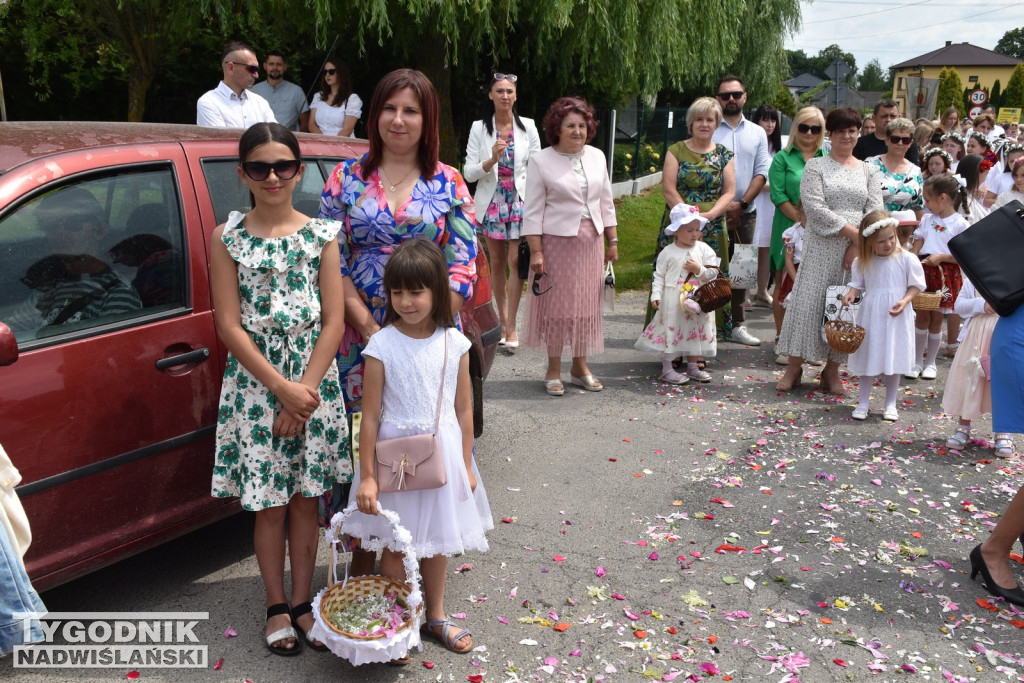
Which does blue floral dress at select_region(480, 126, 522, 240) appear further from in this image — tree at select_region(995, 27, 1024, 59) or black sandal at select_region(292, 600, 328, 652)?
tree at select_region(995, 27, 1024, 59)

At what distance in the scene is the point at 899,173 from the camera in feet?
24.5

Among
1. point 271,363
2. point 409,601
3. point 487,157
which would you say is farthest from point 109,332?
point 487,157

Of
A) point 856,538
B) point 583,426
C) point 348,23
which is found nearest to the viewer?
point 856,538

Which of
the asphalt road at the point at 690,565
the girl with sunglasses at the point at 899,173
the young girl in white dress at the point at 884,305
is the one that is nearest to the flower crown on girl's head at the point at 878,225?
the young girl in white dress at the point at 884,305

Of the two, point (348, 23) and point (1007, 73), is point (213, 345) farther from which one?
point (1007, 73)

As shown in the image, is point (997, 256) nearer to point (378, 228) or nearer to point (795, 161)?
point (378, 228)

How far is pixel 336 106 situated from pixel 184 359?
21.2 feet

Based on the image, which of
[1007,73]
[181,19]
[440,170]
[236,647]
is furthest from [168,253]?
[1007,73]

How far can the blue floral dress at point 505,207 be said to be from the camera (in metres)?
7.76

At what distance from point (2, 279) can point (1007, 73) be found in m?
106

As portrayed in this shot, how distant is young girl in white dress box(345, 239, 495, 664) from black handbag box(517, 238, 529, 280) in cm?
350

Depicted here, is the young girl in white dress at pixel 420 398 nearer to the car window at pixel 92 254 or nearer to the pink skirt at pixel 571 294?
the car window at pixel 92 254

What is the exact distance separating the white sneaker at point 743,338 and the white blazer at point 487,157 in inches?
94.8

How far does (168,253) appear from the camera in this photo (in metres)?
3.68
